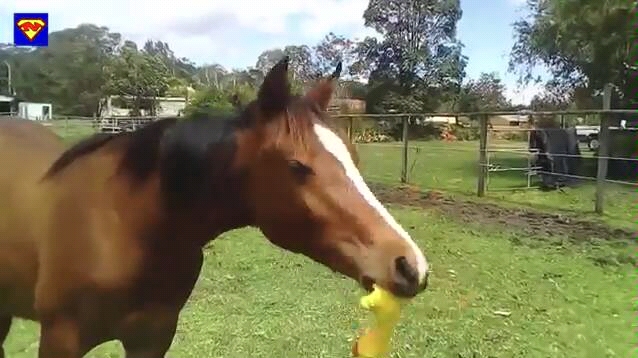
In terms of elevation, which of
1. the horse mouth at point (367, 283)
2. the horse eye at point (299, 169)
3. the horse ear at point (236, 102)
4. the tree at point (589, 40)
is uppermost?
the tree at point (589, 40)

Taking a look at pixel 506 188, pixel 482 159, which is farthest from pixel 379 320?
pixel 506 188

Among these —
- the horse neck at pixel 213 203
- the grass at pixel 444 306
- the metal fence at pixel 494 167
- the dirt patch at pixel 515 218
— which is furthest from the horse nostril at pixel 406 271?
the dirt patch at pixel 515 218

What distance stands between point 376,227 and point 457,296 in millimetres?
3687

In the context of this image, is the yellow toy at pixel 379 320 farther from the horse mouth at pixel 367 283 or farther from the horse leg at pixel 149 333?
the horse leg at pixel 149 333

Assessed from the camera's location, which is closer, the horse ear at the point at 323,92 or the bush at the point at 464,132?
the horse ear at the point at 323,92

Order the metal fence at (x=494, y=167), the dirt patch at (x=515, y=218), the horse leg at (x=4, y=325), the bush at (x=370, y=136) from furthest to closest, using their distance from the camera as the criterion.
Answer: the bush at (x=370, y=136)
the metal fence at (x=494, y=167)
the dirt patch at (x=515, y=218)
the horse leg at (x=4, y=325)

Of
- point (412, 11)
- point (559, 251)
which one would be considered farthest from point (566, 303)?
point (412, 11)

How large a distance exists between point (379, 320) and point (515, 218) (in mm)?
7523

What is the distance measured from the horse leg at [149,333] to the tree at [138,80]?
44.9 meters

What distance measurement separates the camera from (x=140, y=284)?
2273 millimetres

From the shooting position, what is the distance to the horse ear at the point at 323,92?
2164 millimetres

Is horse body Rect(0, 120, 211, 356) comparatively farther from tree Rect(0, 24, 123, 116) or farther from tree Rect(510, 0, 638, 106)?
tree Rect(0, 24, 123, 116)

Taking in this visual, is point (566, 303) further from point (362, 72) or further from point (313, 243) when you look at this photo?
point (362, 72)

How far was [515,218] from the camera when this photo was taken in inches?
352
